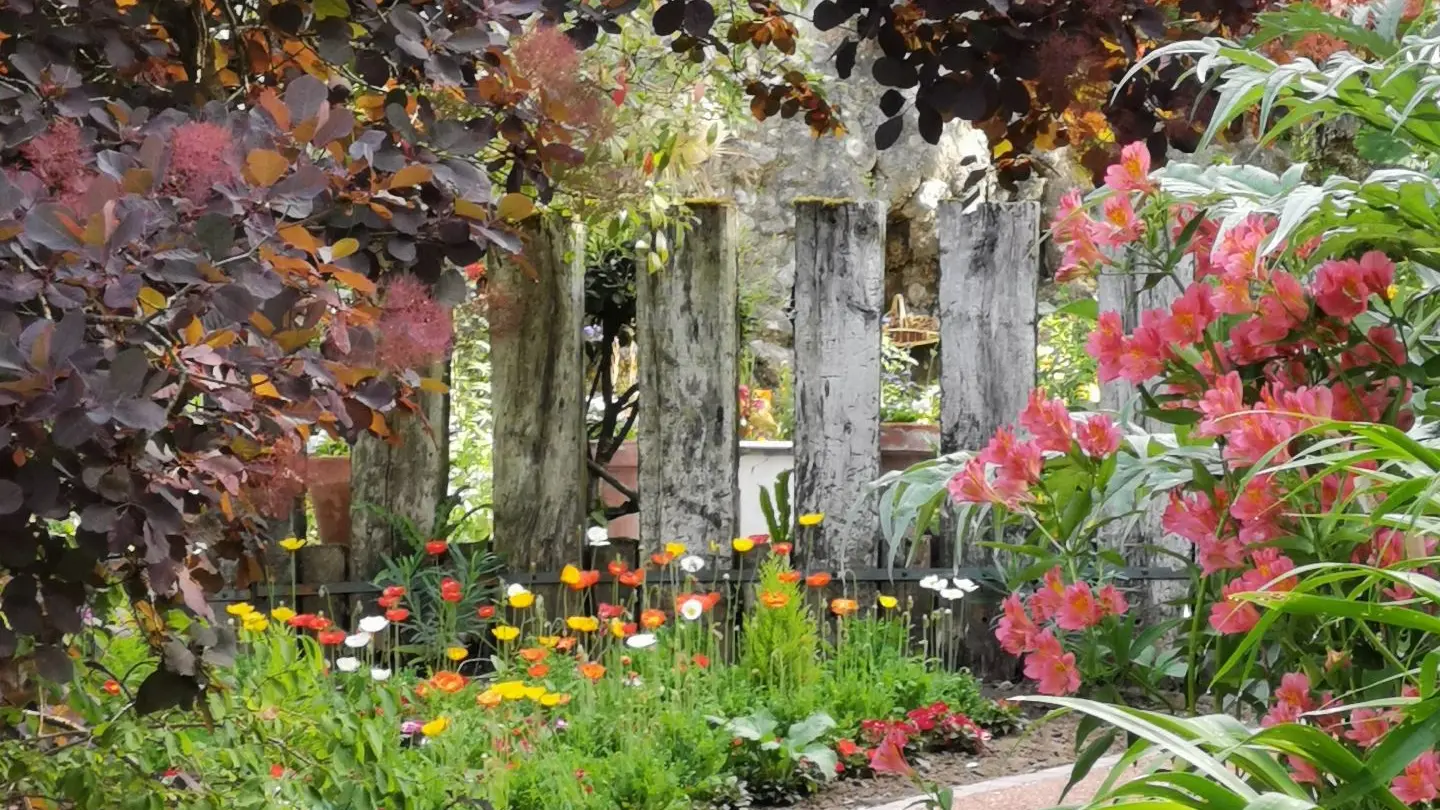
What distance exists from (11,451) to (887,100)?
159 cm

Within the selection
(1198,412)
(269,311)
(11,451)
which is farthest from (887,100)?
(11,451)

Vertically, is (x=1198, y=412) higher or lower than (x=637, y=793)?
higher

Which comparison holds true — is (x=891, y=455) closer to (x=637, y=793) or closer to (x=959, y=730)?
(x=959, y=730)

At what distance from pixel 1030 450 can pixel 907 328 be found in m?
6.31

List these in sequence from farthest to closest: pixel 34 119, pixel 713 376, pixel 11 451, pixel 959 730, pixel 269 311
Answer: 1. pixel 713 376
2. pixel 959 730
3. pixel 34 119
4. pixel 269 311
5. pixel 11 451

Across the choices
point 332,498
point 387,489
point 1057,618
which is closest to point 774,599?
point 387,489

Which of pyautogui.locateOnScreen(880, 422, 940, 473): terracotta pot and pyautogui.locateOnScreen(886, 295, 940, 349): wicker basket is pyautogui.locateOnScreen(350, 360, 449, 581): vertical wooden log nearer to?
pyautogui.locateOnScreen(880, 422, 940, 473): terracotta pot

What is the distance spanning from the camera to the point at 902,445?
13.4ft

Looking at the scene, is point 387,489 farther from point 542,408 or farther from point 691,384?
point 691,384

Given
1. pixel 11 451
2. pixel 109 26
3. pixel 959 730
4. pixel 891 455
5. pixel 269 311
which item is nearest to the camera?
pixel 11 451

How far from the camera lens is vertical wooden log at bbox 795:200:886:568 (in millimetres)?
3539

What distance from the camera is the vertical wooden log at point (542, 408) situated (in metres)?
3.58

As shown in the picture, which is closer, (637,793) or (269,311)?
(269,311)

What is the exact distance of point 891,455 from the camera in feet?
13.5
